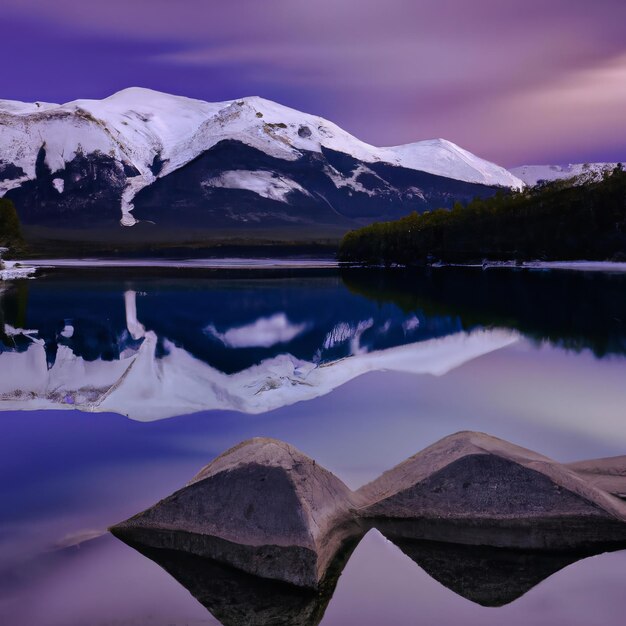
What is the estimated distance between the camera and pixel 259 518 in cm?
982

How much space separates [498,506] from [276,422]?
8833mm

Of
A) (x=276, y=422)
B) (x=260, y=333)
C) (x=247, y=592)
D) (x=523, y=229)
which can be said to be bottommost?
(x=260, y=333)

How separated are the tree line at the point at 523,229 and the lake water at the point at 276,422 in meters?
77.0

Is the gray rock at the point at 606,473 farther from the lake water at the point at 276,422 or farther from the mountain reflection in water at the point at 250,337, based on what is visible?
the mountain reflection in water at the point at 250,337

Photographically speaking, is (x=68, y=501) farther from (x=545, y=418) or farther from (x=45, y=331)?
(x=45, y=331)

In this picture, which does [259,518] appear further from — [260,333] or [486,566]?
[260,333]

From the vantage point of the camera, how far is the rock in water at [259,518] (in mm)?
9508

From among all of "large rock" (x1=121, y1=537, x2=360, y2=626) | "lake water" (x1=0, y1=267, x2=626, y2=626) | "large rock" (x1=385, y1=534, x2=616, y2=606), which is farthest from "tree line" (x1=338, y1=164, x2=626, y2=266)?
"large rock" (x1=121, y1=537, x2=360, y2=626)

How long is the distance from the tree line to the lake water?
253 ft

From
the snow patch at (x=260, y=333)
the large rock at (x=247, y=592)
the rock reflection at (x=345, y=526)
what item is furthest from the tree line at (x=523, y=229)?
the large rock at (x=247, y=592)

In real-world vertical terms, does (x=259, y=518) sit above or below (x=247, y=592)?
above

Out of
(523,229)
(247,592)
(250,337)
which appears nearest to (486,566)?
(247,592)

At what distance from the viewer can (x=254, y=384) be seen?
25.7 metres

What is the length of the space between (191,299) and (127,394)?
46.1 metres
